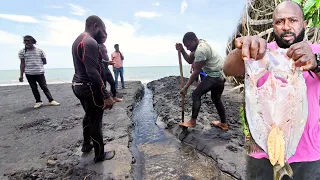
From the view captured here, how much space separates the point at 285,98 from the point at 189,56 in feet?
11.5

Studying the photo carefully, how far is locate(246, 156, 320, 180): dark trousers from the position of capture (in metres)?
1.26

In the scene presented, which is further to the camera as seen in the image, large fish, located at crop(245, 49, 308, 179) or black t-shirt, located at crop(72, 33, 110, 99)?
black t-shirt, located at crop(72, 33, 110, 99)

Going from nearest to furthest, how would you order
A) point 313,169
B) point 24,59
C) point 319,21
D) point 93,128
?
point 313,169 < point 319,21 < point 93,128 < point 24,59

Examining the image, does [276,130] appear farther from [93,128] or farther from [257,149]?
[93,128]

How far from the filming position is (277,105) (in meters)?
1.15

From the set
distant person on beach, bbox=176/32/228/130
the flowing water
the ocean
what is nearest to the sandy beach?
the flowing water

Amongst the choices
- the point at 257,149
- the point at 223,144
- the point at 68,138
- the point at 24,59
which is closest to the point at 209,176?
the point at 223,144

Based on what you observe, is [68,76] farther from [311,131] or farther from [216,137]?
[311,131]

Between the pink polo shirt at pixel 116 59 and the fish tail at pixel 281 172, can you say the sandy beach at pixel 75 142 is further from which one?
the pink polo shirt at pixel 116 59

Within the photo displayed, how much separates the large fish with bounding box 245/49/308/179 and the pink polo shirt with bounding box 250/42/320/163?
127mm

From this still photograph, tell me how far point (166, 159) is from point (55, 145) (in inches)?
80.3

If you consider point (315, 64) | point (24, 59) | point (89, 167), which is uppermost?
point (24, 59)

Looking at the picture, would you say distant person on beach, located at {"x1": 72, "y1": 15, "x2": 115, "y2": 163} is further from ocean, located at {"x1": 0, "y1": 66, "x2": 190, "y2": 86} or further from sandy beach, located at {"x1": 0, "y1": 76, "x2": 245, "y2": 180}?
ocean, located at {"x1": 0, "y1": 66, "x2": 190, "y2": 86}

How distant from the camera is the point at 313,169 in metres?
1.26
